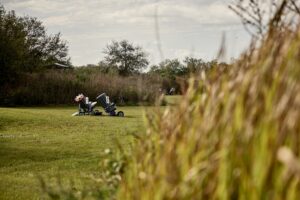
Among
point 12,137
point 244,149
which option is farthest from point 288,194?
point 12,137

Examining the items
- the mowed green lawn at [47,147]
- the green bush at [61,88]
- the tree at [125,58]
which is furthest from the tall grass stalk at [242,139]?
the tree at [125,58]

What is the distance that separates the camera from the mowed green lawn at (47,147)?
39.2 feet

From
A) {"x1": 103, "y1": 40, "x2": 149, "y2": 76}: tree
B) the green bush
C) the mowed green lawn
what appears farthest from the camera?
{"x1": 103, "y1": 40, "x2": 149, "y2": 76}: tree

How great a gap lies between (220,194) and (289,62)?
2.27 feet

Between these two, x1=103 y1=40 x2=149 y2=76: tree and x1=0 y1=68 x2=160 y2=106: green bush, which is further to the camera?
x1=103 y1=40 x2=149 y2=76: tree

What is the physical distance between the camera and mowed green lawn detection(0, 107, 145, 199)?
1195 cm

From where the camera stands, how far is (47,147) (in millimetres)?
18719

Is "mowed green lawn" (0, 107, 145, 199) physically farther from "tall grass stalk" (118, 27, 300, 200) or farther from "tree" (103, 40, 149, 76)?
"tree" (103, 40, 149, 76)

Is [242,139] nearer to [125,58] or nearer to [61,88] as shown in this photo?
[61,88]

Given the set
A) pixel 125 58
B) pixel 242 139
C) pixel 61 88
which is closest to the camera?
pixel 242 139

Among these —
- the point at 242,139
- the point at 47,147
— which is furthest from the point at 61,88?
the point at 242,139

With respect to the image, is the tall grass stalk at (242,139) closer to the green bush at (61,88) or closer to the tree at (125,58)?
the green bush at (61,88)

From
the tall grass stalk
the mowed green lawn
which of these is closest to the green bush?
the mowed green lawn

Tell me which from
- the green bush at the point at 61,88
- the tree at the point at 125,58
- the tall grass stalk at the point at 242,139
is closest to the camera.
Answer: the tall grass stalk at the point at 242,139
